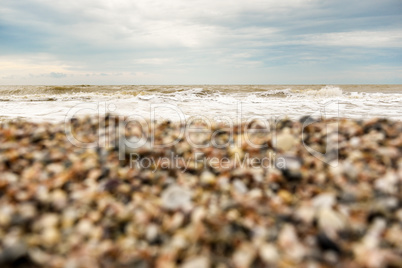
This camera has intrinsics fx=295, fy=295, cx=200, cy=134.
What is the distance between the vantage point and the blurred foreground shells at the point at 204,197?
1694 mm

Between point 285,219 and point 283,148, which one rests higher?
point 283,148

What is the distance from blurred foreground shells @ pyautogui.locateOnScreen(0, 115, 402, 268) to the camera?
5.56 feet

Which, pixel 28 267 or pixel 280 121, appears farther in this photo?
pixel 280 121

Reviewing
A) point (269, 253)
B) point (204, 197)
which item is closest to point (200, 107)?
point (204, 197)

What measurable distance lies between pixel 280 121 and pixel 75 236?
235 centimetres

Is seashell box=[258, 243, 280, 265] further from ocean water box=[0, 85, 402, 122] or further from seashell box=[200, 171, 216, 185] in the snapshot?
ocean water box=[0, 85, 402, 122]

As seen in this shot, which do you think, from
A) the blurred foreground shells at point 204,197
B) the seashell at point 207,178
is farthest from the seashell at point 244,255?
the seashell at point 207,178

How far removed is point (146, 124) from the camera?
3359 mm

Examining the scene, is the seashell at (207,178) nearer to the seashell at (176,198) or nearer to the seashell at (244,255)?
the seashell at (176,198)

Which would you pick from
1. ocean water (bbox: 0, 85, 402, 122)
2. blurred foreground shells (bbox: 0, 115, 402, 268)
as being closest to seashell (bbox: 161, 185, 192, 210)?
blurred foreground shells (bbox: 0, 115, 402, 268)

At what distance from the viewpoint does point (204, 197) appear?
2.15 metres

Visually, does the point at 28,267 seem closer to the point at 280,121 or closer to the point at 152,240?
the point at 152,240

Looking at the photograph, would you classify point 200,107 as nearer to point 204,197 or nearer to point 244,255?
point 204,197

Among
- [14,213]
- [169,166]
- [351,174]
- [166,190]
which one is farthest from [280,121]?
[14,213]
